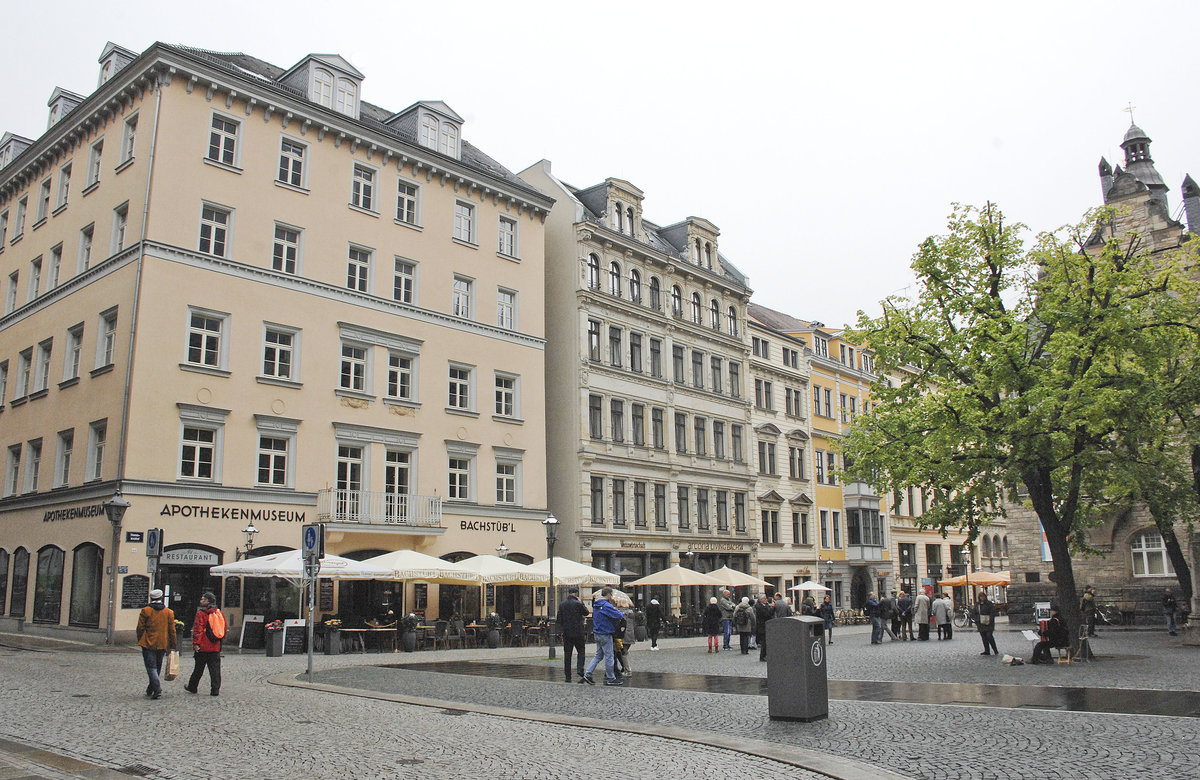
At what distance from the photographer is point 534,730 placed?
38.0 ft

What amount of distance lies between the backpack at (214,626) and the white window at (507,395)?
2357 centimetres

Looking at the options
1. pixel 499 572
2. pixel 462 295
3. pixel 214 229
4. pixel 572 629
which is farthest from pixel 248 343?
pixel 572 629

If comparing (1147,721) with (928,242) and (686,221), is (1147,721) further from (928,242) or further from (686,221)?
(686,221)

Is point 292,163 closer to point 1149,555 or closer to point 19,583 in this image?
point 19,583

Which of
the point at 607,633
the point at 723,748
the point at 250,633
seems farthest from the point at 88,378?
the point at 723,748

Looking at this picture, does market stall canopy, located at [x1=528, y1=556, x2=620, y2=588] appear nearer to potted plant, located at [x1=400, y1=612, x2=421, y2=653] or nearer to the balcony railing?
potted plant, located at [x1=400, y1=612, x2=421, y2=653]

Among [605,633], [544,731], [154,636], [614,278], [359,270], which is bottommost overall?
[544,731]

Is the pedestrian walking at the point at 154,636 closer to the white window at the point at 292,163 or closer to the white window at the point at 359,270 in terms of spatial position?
the white window at the point at 359,270

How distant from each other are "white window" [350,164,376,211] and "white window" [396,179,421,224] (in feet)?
3.71

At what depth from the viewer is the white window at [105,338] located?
2919 centimetres

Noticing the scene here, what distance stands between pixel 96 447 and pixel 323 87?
14.4 meters

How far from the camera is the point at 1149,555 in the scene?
1667 inches

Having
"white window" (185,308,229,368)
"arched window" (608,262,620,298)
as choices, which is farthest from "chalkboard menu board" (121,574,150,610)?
"arched window" (608,262,620,298)

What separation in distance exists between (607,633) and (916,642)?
18795 millimetres
